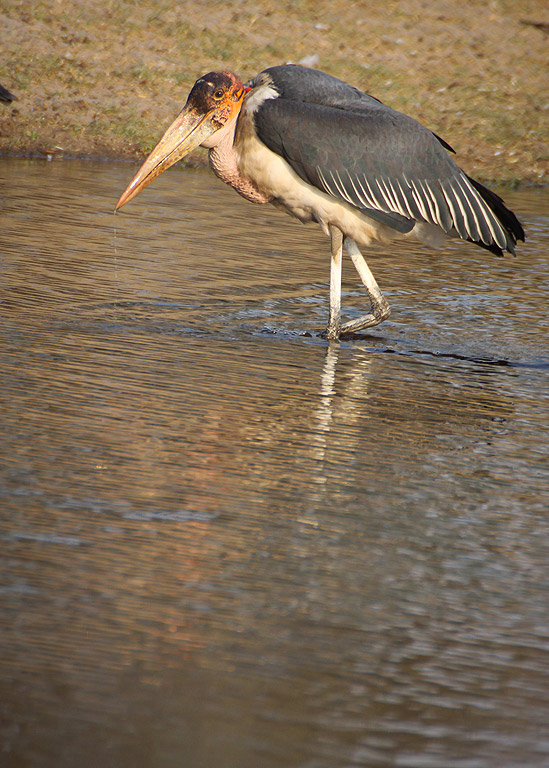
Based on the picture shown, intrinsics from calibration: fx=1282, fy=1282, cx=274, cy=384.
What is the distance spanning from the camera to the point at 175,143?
260 inches

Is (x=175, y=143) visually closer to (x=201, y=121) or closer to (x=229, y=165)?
(x=201, y=121)

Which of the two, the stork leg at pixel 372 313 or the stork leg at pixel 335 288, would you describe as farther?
the stork leg at pixel 372 313

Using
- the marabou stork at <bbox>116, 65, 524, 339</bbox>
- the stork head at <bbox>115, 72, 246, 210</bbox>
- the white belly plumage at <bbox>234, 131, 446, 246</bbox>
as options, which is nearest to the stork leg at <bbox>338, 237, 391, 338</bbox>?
the marabou stork at <bbox>116, 65, 524, 339</bbox>

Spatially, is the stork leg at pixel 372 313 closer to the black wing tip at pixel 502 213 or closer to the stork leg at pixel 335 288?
the stork leg at pixel 335 288

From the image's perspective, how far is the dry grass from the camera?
41.6ft

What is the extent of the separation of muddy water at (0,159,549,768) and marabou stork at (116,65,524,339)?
1.73ft

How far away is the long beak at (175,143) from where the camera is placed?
6539 mm

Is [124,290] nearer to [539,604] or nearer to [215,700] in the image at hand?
[539,604]

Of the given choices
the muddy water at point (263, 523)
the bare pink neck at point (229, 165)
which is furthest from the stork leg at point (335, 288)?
the bare pink neck at point (229, 165)

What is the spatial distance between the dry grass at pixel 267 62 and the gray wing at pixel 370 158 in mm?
5908

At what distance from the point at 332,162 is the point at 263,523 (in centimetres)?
309

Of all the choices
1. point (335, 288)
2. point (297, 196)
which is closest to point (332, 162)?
point (297, 196)

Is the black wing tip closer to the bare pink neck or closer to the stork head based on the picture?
the bare pink neck

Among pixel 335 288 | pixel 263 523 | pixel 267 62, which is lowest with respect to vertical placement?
pixel 263 523
